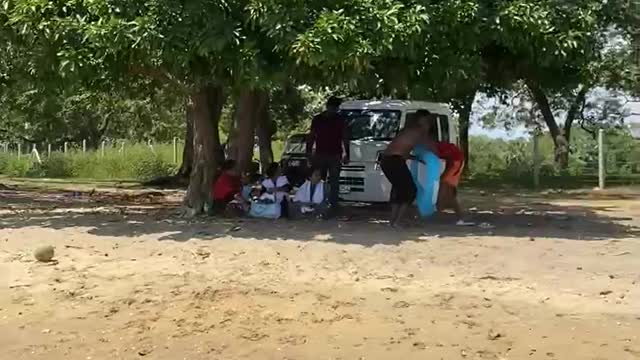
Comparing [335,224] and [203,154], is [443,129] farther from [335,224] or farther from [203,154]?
[203,154]

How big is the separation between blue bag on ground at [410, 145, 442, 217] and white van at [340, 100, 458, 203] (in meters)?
1.22

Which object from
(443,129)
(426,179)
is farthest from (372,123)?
(426,179)

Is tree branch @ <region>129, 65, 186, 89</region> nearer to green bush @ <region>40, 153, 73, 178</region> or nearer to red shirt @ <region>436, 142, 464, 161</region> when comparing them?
red shirt @ <region>436, 142, 464, 161</region>

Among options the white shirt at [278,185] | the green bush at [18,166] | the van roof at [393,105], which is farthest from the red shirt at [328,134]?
the green bush at [18,166]

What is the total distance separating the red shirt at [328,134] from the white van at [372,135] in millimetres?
1123

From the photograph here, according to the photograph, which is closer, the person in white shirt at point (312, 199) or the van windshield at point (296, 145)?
the person in white shirt at point (312, 199)

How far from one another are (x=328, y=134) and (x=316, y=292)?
4907mm

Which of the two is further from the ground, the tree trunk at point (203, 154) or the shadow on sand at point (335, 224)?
the tree trunk at point (203, 154)

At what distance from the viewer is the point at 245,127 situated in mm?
15398

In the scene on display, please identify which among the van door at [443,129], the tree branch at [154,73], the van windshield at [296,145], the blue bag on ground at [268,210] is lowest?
the blue bag on ground at [268,210]

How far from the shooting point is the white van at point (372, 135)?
560 inches

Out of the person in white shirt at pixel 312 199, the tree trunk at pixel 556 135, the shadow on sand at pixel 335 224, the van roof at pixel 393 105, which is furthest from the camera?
the tree trunk at pixel 556 135

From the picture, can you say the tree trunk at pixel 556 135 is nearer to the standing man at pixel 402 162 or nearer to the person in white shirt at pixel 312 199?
the person in white shirt at pixel 312 199

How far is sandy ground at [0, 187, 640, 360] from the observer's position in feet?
22.7
